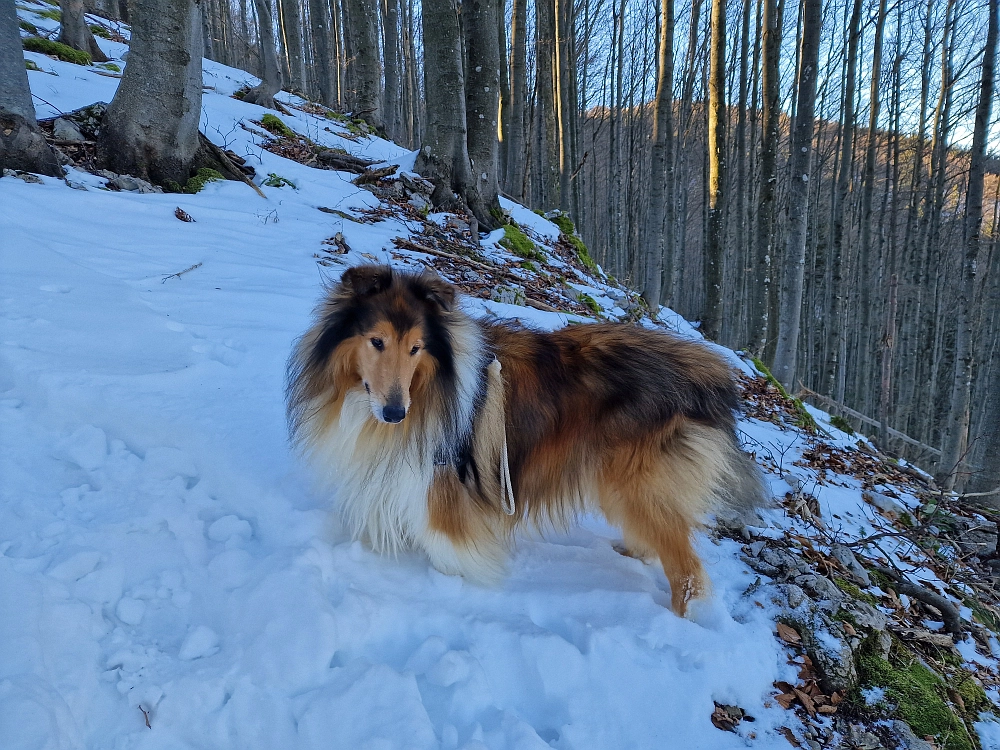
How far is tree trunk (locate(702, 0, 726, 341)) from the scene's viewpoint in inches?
366

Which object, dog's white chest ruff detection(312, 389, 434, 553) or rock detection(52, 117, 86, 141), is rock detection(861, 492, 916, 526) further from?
rock detection(52, 117, 86, 141)

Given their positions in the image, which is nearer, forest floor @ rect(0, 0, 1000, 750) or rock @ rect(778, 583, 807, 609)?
forest floor @ rect(0, 0, 1000, 750)

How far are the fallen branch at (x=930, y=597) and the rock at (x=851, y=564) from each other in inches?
9.5

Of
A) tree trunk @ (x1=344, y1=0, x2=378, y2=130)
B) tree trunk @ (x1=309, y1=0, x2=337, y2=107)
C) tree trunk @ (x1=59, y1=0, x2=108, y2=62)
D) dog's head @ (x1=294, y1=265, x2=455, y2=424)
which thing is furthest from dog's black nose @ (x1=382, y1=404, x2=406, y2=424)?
tree trunk @ (x1=309, y1=0, x2=337, y2=107)

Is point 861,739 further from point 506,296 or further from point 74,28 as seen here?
point 74,28

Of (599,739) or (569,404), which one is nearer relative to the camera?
(599,739)

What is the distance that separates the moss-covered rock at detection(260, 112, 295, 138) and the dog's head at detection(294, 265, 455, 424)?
8.04 m

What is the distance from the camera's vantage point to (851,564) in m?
3.41

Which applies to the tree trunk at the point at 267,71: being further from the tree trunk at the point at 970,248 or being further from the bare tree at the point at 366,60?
the tree trunk at the point at 970,248

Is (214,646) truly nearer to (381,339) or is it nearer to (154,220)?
(381,339)

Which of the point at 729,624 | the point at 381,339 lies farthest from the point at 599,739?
the point at 381,339

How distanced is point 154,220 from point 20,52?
77.3 inches

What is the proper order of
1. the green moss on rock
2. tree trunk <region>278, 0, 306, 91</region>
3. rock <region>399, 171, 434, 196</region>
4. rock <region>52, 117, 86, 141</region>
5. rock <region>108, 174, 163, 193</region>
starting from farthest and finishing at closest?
tree trunk <region>278, 0, 306, 91</region> → rock <region>399, 171, 434, 196</region> → the green moss on rock → rock <region>52, 117, 86, 141</region> → rock <region>108, 174, 163, 193</region>

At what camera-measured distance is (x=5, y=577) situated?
1.84 m
